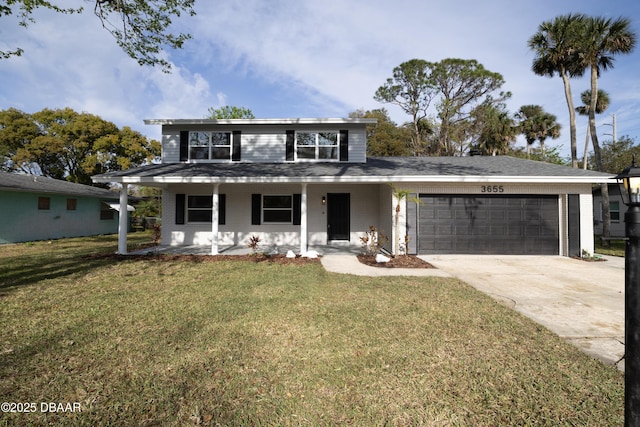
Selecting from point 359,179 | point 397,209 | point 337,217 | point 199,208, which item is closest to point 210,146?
point 199,208

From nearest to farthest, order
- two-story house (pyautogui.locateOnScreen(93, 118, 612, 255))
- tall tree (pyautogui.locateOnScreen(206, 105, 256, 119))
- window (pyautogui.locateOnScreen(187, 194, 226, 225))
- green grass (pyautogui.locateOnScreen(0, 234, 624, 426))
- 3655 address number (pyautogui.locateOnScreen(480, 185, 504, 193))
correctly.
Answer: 1. green grass (pyautogui.locateOnScreen(0, 234, 624, 426))
2. two-story house (pyautogui.locateOnScreen(93, 118, 612, 255))
3. 3655 address number (pyautogui.locateOnScreen(480, 185, 504, 193))
4. window (pyautogui.locateOnScreen(187, 194, 226, 225))
5. tall tree (pyautogui.locateOnScreen(206, 105, 256, 119))

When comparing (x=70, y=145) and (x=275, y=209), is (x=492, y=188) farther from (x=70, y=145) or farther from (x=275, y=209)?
(x=70, y=145)

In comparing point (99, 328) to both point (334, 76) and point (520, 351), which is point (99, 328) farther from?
point (334, 76)

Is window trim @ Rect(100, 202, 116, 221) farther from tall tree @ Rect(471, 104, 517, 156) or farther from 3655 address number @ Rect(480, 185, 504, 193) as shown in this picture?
tall tree @ Rect(471, 104, 517, 156)

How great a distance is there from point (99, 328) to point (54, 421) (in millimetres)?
1824

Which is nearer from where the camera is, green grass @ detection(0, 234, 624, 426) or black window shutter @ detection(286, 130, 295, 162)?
green grass @ detection(0, 234, 624, 426)

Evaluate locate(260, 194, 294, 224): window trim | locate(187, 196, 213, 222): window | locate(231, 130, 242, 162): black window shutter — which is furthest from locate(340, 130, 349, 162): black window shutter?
locate(187, 196, 213, 222): window

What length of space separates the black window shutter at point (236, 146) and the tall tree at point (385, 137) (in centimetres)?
1588

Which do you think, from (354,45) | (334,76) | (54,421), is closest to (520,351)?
(54,421)

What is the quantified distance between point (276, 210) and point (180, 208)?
397cm

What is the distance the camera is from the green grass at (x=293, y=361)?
214cm

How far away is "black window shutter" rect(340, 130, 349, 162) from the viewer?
442 inches

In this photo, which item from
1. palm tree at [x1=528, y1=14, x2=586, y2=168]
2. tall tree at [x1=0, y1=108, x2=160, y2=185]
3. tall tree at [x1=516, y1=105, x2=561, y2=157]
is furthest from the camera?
tall tree at [x1=516, y1=105, x2=561, y2=157]

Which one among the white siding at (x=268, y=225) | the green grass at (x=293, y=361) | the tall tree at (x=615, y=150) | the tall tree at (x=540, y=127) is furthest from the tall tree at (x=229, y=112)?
the tall tree at (x=615, y=150)
